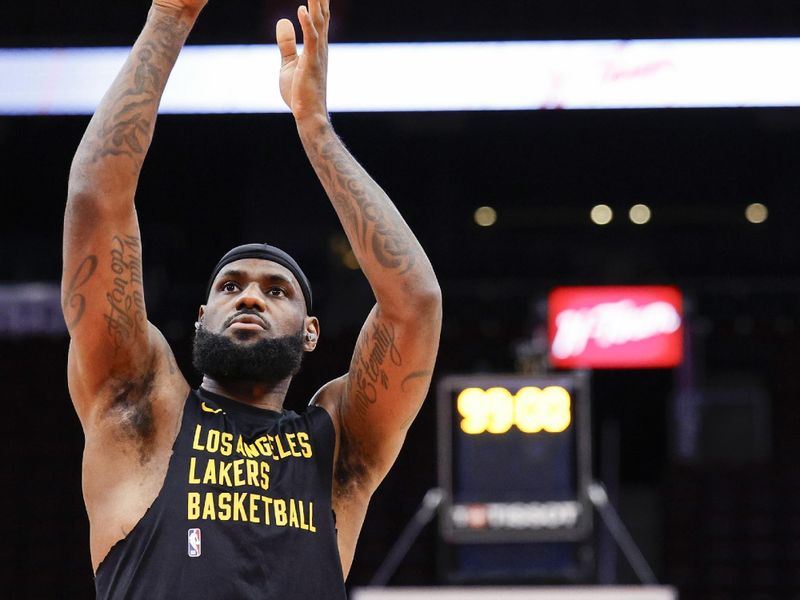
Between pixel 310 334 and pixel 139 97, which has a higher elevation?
pixel 139 97

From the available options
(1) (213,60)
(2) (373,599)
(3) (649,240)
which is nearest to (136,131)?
(2) (373,599)

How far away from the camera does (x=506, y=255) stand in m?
14.4

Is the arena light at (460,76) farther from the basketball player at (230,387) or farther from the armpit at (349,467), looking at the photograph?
the armpit at (349,467)

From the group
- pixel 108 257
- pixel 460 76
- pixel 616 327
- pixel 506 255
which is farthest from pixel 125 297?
pixel 506 255

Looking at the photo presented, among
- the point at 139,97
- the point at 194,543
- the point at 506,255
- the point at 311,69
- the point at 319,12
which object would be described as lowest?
the point at 194,543

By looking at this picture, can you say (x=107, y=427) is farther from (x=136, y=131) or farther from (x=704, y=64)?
(x=704, y=64)

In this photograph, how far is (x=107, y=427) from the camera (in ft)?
7.12

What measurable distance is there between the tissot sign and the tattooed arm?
870 centimetres

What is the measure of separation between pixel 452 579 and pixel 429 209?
6895 mm

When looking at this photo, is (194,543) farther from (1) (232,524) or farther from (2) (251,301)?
(2) (251,301)

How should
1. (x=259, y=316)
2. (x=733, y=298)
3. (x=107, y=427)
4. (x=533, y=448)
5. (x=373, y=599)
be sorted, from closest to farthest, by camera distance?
(x=107, y=427)
(x=259, y=316)
(x=373, y=599)
(x=533, y=448)
(x=733, y=298)

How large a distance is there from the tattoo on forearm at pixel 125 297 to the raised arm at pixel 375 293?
44 cm

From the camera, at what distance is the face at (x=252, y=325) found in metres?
2.28

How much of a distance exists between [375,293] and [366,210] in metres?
0.17
